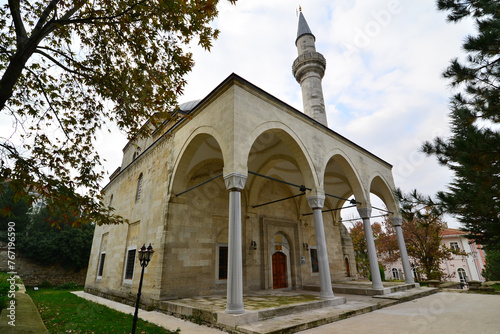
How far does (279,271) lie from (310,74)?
11.4m

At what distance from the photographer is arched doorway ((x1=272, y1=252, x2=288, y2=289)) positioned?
11383 mm

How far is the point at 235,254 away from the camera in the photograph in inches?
227

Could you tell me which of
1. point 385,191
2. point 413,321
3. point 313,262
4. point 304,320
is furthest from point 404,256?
point 304,320

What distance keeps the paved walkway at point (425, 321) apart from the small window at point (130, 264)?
7.81 metres

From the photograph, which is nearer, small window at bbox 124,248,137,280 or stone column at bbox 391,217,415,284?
small window at bbox 124,248,137,280

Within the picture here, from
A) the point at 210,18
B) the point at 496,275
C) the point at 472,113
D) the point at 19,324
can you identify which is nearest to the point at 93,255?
the point at 19,324

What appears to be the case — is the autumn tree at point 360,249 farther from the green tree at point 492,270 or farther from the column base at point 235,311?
the column base at point 235,311

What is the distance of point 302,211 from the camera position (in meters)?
13.6

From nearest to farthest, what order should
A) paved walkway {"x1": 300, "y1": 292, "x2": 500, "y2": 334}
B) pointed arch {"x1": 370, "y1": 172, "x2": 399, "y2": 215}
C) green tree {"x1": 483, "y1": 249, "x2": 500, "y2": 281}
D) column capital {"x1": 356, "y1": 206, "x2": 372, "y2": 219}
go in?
1. paved walkway {"x1": 300, "y1": 292, "x2": 500, "y2": 334}
2. column capital {"x1": 356, "y1": 206, "x2": 372, "y2": 219}
3. pointed arch {"x1": 370, "y1": 172, "x2": 399, "y2": 215}
4. green tree {"x1": 483, "y1": 249, "x2": 500, "y2": 281}

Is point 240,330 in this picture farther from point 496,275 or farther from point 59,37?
point 496,275

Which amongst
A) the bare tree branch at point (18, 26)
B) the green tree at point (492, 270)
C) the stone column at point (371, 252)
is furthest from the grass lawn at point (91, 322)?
the green tree at point (492, 270)

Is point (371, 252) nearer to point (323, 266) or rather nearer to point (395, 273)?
point (323, 266)

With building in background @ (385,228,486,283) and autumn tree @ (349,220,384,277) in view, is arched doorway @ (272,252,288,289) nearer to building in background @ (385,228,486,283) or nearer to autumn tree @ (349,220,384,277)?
autumn tree @ (349,220,384,277)

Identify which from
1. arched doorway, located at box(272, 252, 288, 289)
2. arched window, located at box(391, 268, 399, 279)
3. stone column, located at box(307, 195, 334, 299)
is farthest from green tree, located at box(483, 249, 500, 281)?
stone column, located at box(307, 195, 334, 299)
